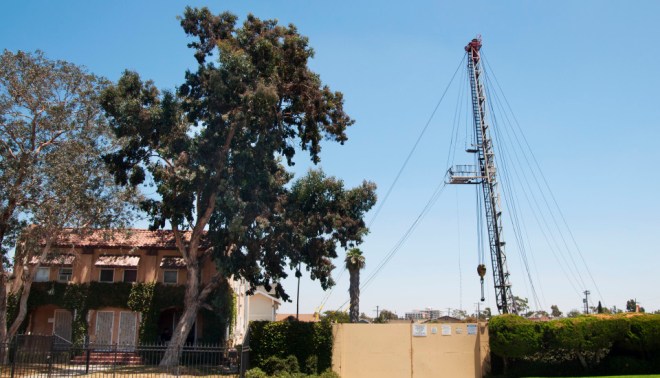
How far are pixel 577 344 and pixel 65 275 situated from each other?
30.7 meters

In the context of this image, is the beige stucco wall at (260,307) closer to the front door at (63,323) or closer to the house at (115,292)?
the house at (115,292)

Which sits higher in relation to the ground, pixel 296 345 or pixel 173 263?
pixel 173 263

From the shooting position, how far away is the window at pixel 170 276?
3716 cm

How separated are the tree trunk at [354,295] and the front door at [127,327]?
552 inches

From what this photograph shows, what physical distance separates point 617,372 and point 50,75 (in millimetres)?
31663

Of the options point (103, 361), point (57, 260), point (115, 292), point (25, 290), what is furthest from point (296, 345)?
point (57, 260)

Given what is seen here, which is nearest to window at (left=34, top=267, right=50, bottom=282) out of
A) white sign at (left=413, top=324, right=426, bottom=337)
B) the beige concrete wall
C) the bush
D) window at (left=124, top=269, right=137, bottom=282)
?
window at (left=124, top=269, right=137, bottom=282)

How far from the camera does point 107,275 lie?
123 ft

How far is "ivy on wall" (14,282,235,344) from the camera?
117 ft

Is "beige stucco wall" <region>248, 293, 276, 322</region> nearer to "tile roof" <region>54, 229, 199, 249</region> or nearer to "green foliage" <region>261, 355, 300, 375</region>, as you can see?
"tile roof" <region>54, 229, 199, 249</region>

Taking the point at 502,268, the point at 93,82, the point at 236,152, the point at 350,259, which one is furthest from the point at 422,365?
the point at 93,82

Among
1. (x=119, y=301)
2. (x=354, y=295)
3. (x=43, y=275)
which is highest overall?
(x=43, y=275)

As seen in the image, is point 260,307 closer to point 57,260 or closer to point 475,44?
point 57,260

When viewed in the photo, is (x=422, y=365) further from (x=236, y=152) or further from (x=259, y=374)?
(x=236, y=152)
